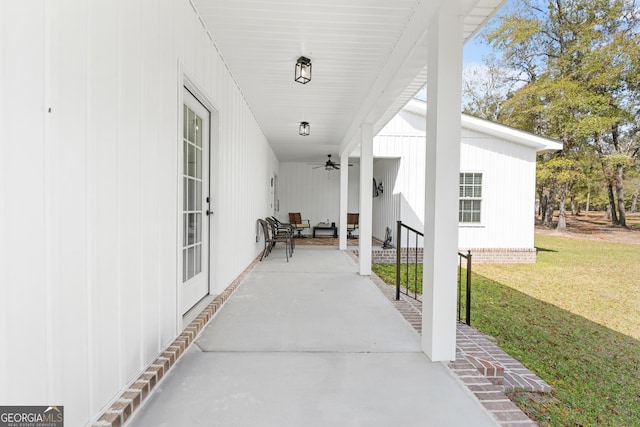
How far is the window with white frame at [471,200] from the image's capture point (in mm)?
8461

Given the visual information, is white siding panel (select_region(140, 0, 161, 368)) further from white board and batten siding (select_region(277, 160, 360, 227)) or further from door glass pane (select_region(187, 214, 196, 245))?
white board and batten siding (select_region(277, 160, 360, 227))

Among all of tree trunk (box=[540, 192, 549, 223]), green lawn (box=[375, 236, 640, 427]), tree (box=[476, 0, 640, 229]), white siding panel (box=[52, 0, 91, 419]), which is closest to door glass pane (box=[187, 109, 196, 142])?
white siding panel (box=[52, 0, 91, 419])

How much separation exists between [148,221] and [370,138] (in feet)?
12.8

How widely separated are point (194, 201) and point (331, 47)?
2.03 metres

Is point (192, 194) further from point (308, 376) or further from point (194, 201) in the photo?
point (308, 376)

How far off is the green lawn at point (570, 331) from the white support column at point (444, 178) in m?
0.77

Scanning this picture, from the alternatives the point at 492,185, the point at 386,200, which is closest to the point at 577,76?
the point at 492,185

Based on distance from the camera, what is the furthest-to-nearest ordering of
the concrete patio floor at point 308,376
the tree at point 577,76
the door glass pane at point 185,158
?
the tree at point 577,76 < the door glass pane at point 185,158 < the concrete patio floor at point 308,376

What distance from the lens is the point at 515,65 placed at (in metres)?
17.6

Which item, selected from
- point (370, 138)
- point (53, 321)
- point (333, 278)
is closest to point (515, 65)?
point (370, 138)

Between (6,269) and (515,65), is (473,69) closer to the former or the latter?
(515,65)

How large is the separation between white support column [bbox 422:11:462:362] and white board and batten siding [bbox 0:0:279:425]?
5.94 ft

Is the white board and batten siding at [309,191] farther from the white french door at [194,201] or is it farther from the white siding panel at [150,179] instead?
the white siding panel at [150,179]

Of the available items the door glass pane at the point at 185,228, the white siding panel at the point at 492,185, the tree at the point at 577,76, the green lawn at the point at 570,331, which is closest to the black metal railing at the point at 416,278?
the green lawn at the point at 570,331
